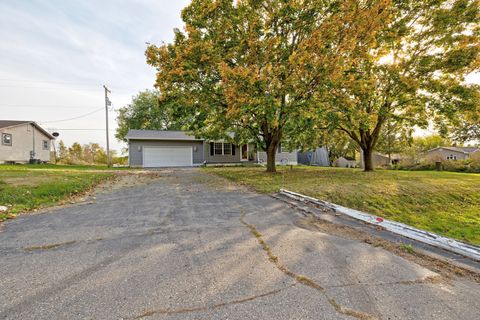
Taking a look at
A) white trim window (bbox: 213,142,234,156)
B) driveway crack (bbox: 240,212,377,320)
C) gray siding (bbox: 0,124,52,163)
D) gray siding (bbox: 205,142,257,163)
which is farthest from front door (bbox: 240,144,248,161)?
gray siding (bbox: 0,124,52,163)

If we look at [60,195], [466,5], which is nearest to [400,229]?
[60,195]

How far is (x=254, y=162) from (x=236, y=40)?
1485 centimetres

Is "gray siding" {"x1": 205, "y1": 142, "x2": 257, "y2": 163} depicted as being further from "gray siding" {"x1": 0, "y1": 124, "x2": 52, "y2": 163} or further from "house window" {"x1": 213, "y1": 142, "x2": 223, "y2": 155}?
"gray siding" {"x1": 0, "y1": 124, "x2": 52, "y2": 163}

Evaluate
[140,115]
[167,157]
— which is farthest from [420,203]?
[140,115]

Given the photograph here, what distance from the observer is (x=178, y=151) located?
20.9 m

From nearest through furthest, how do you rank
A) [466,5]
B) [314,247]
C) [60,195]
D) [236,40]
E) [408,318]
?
1. [408,318]
2. [314,247]
3. [60,195]
4. [236,40]
5. [466,5]

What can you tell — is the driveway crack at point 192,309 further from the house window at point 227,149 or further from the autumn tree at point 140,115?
the autumn tree at point 140,115

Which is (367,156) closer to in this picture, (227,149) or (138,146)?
(227,149)

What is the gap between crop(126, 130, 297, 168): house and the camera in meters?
19.5

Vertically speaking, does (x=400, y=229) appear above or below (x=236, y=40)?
below

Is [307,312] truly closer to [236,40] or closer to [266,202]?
[266,202]

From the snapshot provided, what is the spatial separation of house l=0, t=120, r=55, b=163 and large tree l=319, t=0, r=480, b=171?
83.1 feet

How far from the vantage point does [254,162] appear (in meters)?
23.4

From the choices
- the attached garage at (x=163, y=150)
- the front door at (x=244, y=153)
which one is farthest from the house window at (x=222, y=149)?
the attached garage at (x=163, y=150)
